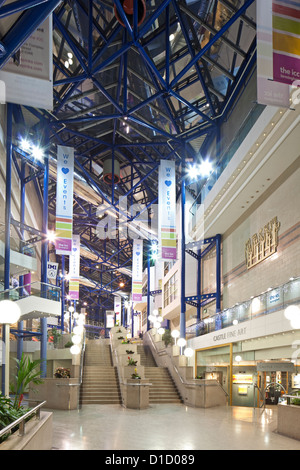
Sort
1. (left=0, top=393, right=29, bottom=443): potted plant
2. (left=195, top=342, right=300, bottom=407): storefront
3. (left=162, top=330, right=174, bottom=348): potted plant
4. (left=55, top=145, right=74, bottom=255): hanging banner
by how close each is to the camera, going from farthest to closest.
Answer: (left=162, top=330, right=174, bottom=348): potted plant → (left=55, top=145, right=74, bottom=255): hanging banner → (left=195, top=342, right=300, bottom=407): storefront → (left=0, top=393, right=29, bottom=443): potted plant

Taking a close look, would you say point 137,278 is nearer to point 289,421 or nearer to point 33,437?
point 289,421

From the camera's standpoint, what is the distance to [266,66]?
411 inches

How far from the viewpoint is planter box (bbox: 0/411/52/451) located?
5.98 metres

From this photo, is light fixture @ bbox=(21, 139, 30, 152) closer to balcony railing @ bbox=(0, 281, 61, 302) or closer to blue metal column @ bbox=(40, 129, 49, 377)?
blue metal column @ bbox=(40, 129, 49, 377)

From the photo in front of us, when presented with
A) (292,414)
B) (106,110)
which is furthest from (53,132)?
(292,414)

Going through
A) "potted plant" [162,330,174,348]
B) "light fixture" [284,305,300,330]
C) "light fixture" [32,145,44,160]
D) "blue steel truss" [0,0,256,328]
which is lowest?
"potted plant" [162,330,174,348]

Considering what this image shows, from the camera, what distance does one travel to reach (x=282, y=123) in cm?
1442

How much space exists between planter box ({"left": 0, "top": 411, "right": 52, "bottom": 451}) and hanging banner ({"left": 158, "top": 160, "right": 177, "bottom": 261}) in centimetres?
1639

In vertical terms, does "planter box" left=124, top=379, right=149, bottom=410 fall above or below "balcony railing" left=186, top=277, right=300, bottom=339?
below

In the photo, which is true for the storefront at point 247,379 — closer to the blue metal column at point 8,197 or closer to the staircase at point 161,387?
the staircase at point 161,387

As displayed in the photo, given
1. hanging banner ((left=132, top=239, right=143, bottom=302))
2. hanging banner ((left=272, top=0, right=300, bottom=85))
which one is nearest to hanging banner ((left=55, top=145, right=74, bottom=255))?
hanging banner ((left=272, top=0, right=300, bottom=85))

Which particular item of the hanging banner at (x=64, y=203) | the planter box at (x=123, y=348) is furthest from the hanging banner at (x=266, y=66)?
the planter box at (x=123, y=348)

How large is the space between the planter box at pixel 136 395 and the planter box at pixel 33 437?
9.04 meters

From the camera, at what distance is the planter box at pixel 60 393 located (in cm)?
1705
